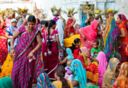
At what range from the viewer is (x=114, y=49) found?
332 inches

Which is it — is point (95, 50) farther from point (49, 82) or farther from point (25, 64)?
point (49, 82)

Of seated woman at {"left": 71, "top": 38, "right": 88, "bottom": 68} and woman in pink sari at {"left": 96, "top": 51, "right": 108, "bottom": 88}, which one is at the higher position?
seated woman at {"left": 71, "top": 38, "right": 88, "bottom": 68}

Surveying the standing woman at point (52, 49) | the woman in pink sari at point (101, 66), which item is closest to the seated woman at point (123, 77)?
the woman in pink sari at point (101, 66)

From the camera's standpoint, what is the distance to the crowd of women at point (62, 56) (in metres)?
5.71

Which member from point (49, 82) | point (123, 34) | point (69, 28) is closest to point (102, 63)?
point (123, 34)

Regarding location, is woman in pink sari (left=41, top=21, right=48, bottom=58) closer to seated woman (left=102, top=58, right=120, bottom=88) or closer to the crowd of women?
the crowd of women

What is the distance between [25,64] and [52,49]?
1.89 meters

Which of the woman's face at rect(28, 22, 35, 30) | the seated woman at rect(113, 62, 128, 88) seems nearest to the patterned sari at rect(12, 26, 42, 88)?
the woman's face at rect(28, 22, 35, 30)

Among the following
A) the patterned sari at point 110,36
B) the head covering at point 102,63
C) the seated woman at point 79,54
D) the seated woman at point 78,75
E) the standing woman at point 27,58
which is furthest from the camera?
the patterned sari at point 110,36

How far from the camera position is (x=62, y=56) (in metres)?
8.65

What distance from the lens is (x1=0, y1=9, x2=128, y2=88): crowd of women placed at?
5708 mm

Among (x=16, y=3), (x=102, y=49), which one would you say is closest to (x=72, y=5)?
(x=16, y=3)

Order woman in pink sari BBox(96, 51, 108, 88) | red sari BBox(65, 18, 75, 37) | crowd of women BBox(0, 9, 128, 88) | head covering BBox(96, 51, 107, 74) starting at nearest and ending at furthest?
crowd of women BBox(0, 9, 128, 88) < woman in pink sari BBox(96, 51, 108, 88) < head covering BBox(96, 51, 107, 74) < red sari BBox(65, 18, 75, 37)

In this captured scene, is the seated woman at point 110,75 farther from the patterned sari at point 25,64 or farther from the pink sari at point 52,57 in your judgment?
the pink sari at point 52,57
